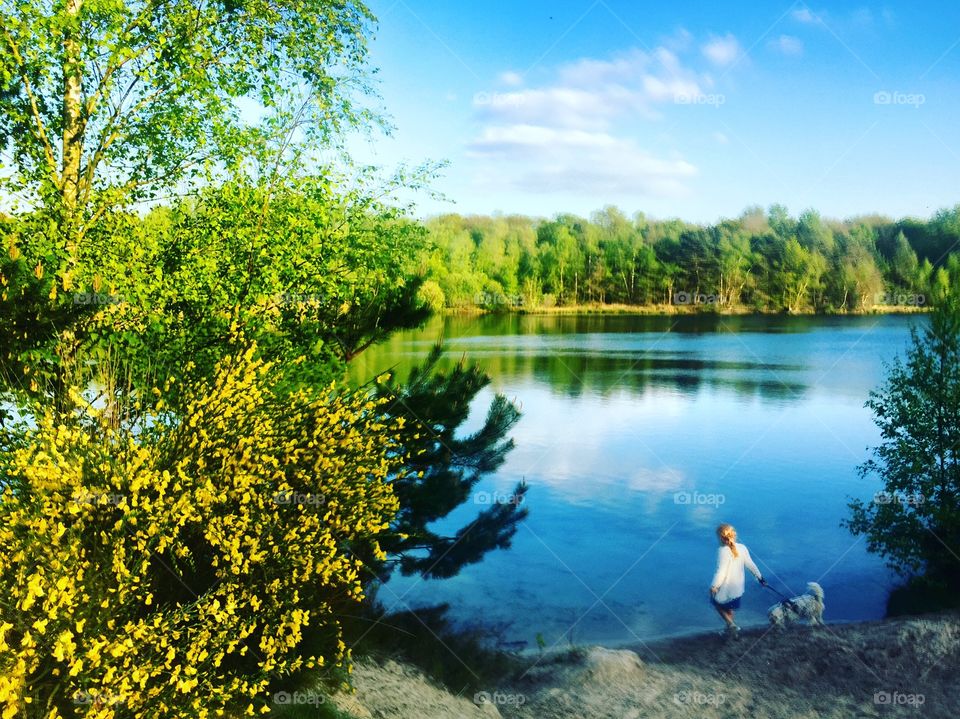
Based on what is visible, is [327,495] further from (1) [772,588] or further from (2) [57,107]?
(1) [772,588]

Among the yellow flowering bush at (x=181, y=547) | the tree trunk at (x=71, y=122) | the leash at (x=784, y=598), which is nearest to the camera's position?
the yellow flowering bush at (x=181, y=547)

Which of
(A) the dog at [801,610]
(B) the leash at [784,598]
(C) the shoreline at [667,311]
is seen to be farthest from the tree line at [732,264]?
(A) the dog at [801,610]

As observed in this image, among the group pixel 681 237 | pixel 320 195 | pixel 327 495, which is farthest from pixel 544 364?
pixel 681 237

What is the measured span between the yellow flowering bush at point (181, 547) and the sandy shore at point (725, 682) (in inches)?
125

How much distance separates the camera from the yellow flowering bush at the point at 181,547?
284 inches

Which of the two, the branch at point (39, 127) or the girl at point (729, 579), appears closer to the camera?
the branch at point (39, 127)

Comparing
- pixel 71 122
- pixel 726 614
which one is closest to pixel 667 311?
pixel 726 614

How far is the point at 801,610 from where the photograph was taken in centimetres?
1977

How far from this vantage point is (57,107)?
1543cm

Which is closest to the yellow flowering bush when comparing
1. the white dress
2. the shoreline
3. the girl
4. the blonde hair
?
the blonde hair

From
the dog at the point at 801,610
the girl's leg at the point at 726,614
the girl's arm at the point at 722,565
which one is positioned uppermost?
the girl's arm at the point at 722,565

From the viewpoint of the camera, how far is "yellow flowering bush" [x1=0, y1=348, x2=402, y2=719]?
7203 millimetres

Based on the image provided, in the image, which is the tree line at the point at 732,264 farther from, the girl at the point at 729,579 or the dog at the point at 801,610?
the dog at the point at 801,610

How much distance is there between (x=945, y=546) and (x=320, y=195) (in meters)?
18.5
